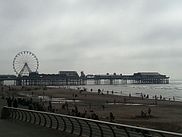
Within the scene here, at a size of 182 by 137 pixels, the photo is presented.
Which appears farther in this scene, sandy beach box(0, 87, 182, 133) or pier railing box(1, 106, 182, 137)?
sandy beach box(0, 87, 182, 133)

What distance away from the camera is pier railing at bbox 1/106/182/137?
38.2 feet

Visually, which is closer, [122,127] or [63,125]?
[122,127]

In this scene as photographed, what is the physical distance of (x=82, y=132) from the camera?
15.9 metres

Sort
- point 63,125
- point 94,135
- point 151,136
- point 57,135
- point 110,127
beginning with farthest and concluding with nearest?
point 63,125 < point 57,135 < point 94,135 < point 110,127 < point 151,136

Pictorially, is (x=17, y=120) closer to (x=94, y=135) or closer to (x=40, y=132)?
(x=40, y=132)

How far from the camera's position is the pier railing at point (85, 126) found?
11.6 m

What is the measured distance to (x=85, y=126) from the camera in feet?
51.3

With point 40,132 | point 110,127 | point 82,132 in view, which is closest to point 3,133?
point 40,132

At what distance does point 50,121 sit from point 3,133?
2439mm

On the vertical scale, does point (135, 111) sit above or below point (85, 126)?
below

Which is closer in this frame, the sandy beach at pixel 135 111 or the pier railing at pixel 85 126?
the pier railing at pixel 85 126

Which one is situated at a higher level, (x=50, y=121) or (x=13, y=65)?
(x=13, y=65)

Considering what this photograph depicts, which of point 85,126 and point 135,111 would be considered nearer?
point 85,126

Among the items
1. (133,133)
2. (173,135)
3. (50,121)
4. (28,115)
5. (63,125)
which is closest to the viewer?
(173,135)
